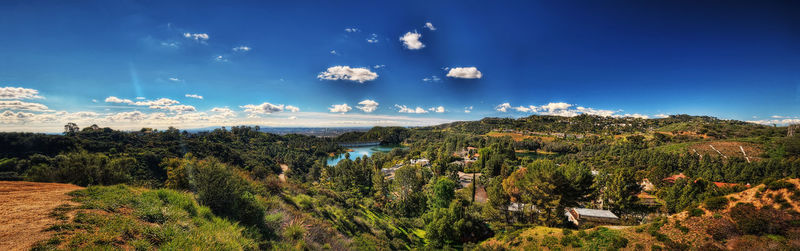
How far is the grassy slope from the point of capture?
185 inches

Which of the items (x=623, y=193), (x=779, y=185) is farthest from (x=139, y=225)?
(x=623, y=193)

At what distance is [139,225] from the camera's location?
562 cm

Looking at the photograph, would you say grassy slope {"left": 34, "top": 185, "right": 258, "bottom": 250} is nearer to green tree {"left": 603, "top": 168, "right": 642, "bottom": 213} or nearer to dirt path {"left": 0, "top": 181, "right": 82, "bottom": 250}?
dirt path {"left": 0, "top": 181, "right": 82, "bottom": 250}

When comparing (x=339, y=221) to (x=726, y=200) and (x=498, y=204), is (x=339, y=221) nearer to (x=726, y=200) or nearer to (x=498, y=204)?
(x=498, y=204)

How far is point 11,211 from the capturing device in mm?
5391

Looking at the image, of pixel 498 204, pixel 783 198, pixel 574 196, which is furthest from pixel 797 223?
pixel 498 204

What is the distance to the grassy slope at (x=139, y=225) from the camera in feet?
15.4

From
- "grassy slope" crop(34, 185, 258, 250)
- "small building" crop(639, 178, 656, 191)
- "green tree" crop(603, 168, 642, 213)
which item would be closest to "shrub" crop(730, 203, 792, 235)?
"green tree" crop(603, 168, 642, 213)

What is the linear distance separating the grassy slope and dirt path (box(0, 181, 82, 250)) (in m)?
0.22

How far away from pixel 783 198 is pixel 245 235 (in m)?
26.7

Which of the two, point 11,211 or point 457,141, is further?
point 457,141

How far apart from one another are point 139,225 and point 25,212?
7.90 ft

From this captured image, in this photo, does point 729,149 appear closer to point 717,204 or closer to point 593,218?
point 593,218

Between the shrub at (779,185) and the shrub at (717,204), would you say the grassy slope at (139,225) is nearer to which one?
the shrub at (717,204)
